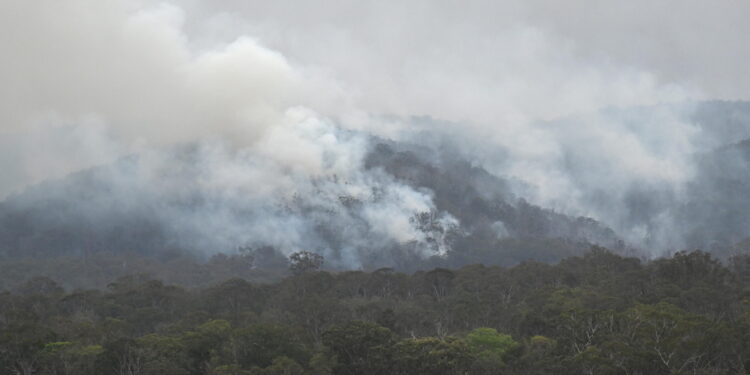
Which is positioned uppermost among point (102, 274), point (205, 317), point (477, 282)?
point (102, 274)

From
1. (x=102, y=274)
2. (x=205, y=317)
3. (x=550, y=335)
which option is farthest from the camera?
(x=102, y=274)

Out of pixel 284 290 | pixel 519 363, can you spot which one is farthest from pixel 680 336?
pixel 284 290

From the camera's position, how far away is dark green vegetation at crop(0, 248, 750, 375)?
184ft

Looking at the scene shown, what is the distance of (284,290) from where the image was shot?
115750 mm

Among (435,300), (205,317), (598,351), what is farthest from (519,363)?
(435,300)

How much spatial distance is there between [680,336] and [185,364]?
125 feet

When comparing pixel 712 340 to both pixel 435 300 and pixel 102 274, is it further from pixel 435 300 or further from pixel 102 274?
pixel 102 274

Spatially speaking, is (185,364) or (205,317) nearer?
(185,364)

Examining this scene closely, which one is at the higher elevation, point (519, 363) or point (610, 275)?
point (610, 275)

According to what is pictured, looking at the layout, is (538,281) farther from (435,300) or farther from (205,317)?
(205,317)

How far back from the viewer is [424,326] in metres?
86.1

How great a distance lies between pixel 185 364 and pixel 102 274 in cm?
14564

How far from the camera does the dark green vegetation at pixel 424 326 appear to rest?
56.2 meters

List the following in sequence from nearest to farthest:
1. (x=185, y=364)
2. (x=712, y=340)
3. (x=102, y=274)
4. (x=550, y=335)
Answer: (x=712, y=340) → (x=185, y=364) → (x=550, y=335) → (x=102, y=274)
